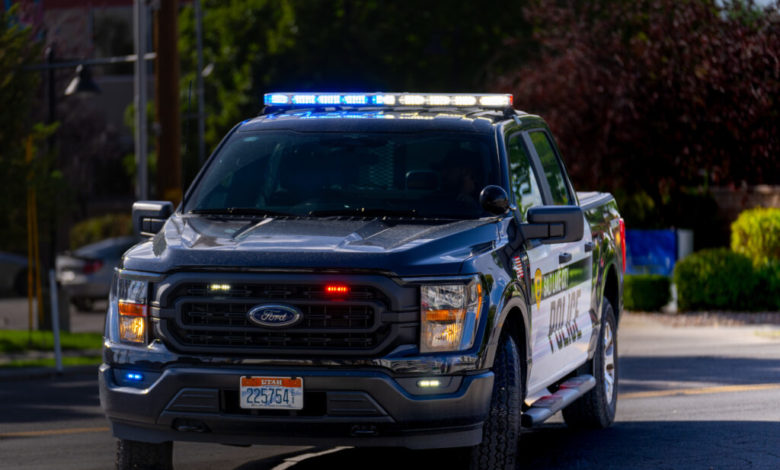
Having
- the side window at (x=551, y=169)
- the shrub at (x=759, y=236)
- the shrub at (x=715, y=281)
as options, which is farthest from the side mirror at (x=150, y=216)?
the shrub at (x=759, y=236)

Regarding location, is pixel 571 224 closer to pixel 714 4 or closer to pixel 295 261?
pixel 295 261

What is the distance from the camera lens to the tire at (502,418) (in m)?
7.65

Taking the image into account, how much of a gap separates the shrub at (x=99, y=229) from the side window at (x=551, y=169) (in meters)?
35.1

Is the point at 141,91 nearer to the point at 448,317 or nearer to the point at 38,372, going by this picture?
the point at 38,372

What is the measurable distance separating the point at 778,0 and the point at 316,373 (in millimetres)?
18075

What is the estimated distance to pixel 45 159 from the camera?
65.5ft

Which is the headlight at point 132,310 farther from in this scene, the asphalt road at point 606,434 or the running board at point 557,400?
the running board at point 557,400

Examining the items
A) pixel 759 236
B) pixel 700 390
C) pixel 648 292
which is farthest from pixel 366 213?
pixel 759 236

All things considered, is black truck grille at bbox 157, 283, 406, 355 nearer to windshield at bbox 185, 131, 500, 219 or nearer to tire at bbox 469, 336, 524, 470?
tire at bbox 469, 336, 524, 470

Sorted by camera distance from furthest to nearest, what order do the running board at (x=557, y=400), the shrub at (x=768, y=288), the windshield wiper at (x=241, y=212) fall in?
the shrub at (x=768, y=288) → the windshield wiper at (x=241, y=212) → the running board at (x=557, y=400)

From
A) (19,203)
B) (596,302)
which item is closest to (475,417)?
(596,302)

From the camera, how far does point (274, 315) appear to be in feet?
23.7

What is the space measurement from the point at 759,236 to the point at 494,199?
568 inches

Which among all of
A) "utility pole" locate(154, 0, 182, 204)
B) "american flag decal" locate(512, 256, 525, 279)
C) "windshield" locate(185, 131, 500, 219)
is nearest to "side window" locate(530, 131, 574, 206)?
"windshield" locate(185, 131, 500, 219)
